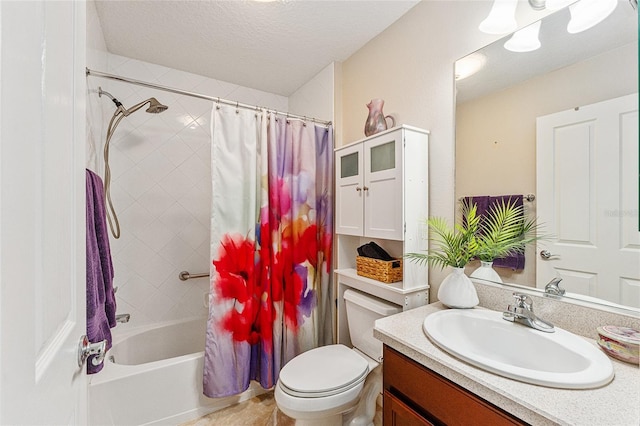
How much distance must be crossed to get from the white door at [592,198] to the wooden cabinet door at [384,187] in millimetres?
571

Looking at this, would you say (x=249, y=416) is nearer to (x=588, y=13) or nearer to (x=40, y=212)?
(x=40, y=212)

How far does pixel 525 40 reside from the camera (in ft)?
3.72

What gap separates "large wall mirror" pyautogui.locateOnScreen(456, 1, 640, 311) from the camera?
88 cm

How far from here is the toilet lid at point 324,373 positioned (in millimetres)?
1236

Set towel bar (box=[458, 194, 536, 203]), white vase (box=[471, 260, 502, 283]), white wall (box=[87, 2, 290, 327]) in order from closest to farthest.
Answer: towel bar (box=[458, 194, 536, 203]) → white vase (box=[471, 260, 502, 283]) → white wall (box=[87, 2, 290, 327])

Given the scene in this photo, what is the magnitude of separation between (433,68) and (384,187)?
687 mm

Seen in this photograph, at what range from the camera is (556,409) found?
2.00 ft

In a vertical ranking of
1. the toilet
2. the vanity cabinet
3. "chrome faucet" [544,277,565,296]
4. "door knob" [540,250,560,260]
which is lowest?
the toilet

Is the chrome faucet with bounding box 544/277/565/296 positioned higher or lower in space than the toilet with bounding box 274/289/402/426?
higher

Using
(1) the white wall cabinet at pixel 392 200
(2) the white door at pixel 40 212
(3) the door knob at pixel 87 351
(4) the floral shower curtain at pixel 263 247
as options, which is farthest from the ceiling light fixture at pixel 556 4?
(3) the door knob at pixel 87 351

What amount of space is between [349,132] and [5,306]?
197cm

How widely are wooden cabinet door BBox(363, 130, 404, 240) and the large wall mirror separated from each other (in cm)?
34

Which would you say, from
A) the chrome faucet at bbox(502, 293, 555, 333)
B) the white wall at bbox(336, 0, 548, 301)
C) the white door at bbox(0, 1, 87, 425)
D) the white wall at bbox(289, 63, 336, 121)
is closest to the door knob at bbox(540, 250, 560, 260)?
the chrome faucet at bbox(502, 293, 555, 333)

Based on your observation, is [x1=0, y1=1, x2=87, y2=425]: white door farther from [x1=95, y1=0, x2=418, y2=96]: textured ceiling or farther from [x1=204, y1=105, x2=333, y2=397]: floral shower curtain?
[x1=95, y1=0, x2=418, y2=96]: textured ceiling
